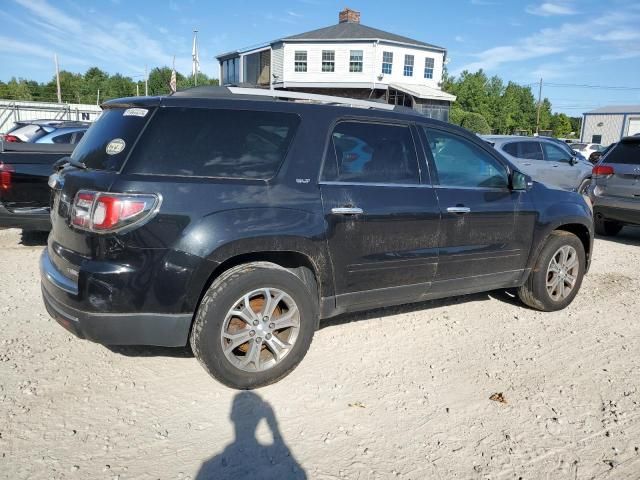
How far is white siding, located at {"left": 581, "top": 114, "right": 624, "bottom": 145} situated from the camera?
51906mm

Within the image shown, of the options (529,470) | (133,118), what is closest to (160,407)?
(133,118)

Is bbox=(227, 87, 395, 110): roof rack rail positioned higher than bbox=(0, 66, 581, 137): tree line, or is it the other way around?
bbox=(0, 66, 581, 137): tree line

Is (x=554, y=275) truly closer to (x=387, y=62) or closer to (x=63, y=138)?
(x=63, y=138)

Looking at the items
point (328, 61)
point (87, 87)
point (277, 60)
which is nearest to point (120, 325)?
point (328, 61)

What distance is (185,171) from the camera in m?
3.08

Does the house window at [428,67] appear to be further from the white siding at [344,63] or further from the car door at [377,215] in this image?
the car door at [377,215]

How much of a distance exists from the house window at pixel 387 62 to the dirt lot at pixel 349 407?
32870 millimetres

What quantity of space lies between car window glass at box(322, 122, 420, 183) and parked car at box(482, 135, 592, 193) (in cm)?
785

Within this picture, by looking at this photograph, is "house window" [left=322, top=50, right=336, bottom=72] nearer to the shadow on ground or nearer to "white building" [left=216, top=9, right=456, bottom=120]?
"white building" [left=216, top=9, right=456, bottom=120]

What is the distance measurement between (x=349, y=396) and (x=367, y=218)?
1221 mm

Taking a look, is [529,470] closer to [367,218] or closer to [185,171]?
[367,218]

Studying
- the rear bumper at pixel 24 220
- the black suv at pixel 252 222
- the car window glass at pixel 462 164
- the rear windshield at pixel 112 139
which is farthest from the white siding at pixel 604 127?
the rear windshield at pixel 112 139

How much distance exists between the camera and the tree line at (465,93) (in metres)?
68.0

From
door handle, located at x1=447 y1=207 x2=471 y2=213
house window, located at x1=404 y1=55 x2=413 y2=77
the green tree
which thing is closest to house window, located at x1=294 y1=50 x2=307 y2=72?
house window, located at x1=404 y1=55 x2=413 y2=77
